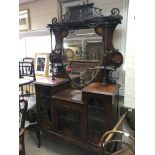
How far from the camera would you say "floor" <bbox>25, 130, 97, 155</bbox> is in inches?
92.8

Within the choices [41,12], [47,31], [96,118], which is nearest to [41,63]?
[47,31]

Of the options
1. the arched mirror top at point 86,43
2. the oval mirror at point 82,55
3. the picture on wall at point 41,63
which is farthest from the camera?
the picture on wall at point 41,63

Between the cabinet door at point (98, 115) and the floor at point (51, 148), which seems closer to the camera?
the cabinet door at point (98, 115)

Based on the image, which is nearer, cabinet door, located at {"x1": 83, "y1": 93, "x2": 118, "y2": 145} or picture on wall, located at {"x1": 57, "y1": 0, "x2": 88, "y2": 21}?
cabinet door, located at {"x1": 83, "y1": 93, "x2": 118, "y2": 145}

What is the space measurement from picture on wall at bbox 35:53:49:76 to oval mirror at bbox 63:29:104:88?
625 millimetres

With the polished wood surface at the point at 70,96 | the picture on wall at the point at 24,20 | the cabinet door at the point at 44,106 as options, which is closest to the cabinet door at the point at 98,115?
the polished wood surface at the point at 70,96

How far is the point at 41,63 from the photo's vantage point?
312 centimetres

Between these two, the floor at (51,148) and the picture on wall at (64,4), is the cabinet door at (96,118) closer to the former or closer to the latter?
the floor at (51,148)

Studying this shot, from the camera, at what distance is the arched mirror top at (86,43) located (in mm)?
2113

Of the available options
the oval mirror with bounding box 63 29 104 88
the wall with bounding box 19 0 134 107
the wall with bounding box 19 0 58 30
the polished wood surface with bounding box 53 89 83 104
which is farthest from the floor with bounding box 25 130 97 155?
the wall with bounding box 19 0 58 30

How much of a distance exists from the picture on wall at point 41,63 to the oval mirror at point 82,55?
24.6 inches

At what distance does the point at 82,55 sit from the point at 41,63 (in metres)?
1.03

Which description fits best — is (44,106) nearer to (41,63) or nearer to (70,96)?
(70,96)

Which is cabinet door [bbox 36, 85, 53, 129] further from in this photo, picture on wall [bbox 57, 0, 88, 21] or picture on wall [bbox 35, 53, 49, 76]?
picture on wall [bbox 57, 0, 88, 21]
